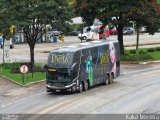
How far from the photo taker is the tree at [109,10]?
5231 centimetres

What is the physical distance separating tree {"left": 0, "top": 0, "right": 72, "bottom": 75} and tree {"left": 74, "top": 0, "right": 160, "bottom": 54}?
26.1 feet

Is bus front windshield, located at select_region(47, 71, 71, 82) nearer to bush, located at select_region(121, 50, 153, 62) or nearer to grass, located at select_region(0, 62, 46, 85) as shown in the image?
grass, located at select_region(0, 62, 46, 85)

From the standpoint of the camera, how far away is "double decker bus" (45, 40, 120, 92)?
33.3 meters

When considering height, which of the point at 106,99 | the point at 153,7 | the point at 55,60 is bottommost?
the point at 106,99

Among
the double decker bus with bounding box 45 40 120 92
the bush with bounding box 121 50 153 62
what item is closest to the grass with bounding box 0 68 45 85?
the double decker bus with bounding box 45 40 120 92

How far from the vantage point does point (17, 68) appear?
46.5 metres

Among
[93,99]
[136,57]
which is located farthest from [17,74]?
[136,57]

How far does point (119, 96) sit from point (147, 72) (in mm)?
12673

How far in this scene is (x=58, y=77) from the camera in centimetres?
3341

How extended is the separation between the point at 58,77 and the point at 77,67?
54.9 inches

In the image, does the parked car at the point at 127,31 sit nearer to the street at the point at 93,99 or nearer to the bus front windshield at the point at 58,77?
the street at the point at 93,99

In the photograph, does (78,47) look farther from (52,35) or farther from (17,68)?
(52,35)

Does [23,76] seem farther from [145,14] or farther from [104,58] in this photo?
[145,14]

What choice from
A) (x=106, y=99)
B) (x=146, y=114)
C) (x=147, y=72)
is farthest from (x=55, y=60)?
(x=147, y=72)
